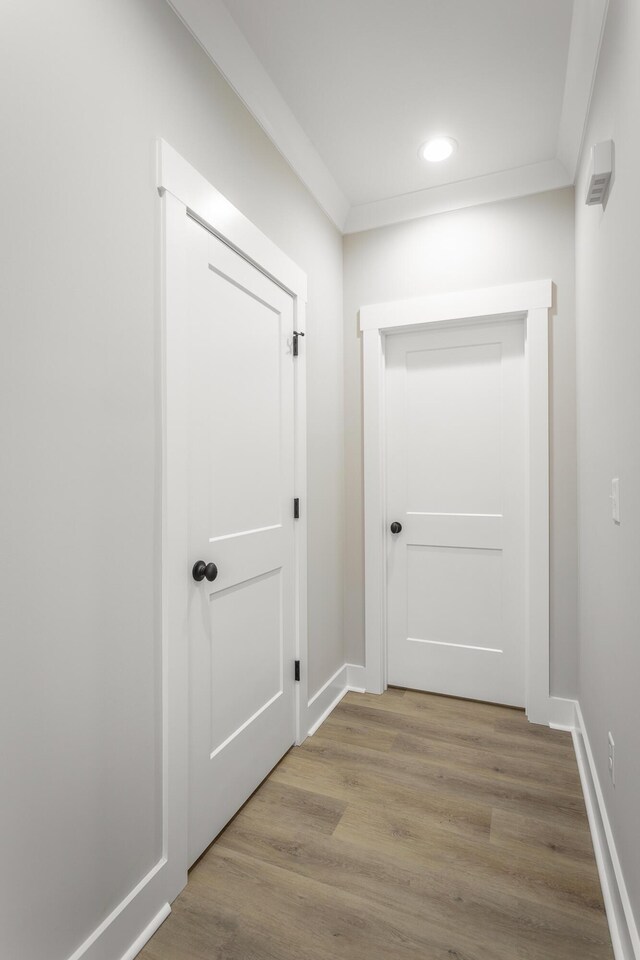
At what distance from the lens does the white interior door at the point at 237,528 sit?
1565mm

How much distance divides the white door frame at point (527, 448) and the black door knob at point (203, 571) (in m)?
1.33

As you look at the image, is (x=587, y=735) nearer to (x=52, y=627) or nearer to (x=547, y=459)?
(x=547, y=459)

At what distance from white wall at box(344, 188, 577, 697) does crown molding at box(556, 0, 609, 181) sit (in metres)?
0.24

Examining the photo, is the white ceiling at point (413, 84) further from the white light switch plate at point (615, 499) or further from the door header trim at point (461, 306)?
the white light switch plate at point (615, 499)

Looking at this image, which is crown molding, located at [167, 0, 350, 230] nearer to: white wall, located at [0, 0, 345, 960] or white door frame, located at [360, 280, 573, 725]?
white wall, located at [0, 0, 345, 960]

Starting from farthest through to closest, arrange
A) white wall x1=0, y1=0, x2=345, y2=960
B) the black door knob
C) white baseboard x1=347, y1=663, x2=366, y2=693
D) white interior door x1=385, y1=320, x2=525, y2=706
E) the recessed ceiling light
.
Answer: white baseboard x1=347, y1=663, x2=366, y2=693 → white interior door x1=385, y1=320, x2=525, y2=706 → the recessed ceiling light → the black door knob → white wall x1=0, y1=0, x2=345, y2=960

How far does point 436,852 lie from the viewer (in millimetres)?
1604

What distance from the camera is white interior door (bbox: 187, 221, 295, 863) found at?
157 cm

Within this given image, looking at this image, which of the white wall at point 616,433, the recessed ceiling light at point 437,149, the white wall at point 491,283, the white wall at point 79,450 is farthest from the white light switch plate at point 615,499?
the recessed ceiling light at point 437,149

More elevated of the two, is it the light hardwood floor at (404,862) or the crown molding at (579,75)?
the crown molding at (579,75)

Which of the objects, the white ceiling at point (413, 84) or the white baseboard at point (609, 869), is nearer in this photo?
the white baseboard at point (609, 869)

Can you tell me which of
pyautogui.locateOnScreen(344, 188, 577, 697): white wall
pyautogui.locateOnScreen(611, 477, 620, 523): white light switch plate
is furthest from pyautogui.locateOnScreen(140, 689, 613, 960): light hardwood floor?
pyautogui.locateOnScreen(611, 477, 620, 523): white light switch plate

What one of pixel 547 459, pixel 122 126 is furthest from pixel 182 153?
pixel 547 459

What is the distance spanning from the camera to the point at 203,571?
1.56m
